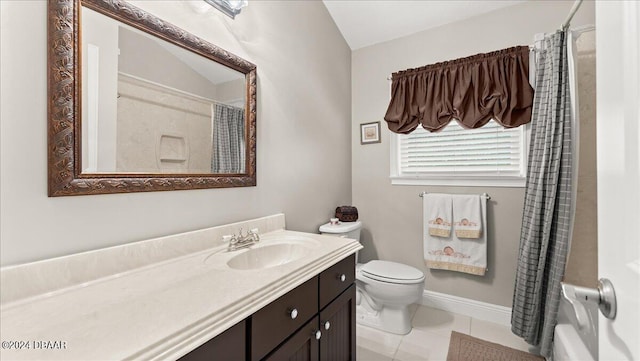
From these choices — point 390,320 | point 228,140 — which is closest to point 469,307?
point 390,320

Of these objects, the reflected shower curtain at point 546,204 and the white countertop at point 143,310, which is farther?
the reflected shower curtain at point 546,204

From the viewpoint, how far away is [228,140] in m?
1.48

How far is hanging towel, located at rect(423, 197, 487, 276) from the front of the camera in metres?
2.13

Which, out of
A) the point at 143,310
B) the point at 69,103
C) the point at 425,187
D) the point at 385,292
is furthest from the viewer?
the point at 425,187

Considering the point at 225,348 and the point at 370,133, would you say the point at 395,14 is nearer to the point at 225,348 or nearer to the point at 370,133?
the point at 370,133

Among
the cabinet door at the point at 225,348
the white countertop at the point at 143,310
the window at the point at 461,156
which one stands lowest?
the cabinet door at the point at 225,348


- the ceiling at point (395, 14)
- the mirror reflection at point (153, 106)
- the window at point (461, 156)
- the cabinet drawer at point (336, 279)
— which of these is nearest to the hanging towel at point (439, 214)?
the window at point (461, 156)

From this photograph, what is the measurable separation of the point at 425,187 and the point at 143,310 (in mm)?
2198

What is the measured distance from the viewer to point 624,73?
47 cm

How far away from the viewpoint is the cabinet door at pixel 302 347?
→ 3.09 feet

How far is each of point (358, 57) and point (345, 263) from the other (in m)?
2.10

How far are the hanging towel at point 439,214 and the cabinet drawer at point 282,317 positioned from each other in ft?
4.91

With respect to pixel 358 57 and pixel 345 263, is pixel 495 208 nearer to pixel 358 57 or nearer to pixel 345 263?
pixel 345 263

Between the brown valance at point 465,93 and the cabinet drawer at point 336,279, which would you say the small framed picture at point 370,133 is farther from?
the cabinet drawer at point 336,279
